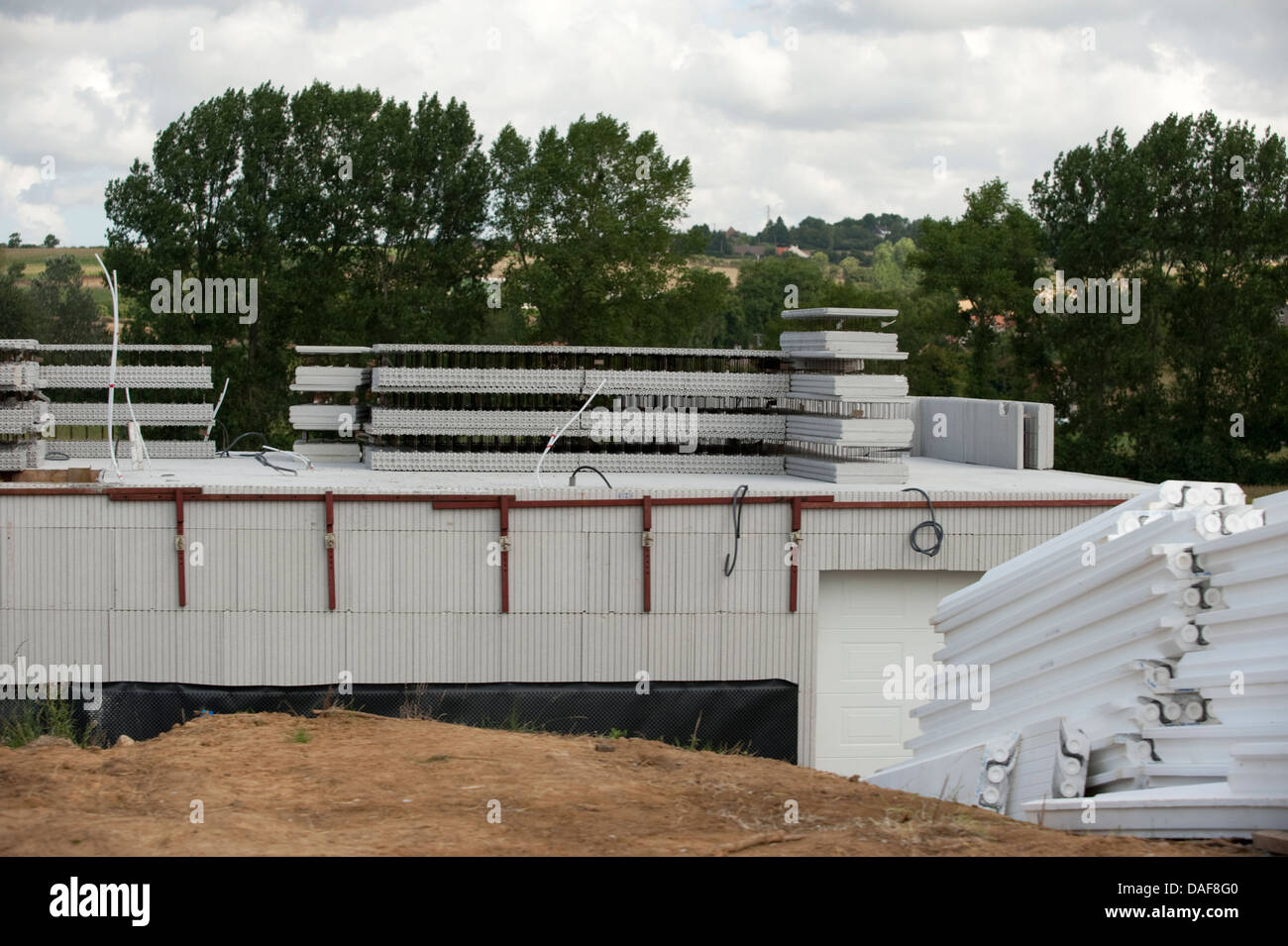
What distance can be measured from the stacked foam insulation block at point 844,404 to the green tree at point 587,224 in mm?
36494

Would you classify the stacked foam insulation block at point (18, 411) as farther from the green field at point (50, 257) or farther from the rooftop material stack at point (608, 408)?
the green field at point (50, 257)

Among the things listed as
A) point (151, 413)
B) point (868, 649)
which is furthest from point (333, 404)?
point (868, 649)

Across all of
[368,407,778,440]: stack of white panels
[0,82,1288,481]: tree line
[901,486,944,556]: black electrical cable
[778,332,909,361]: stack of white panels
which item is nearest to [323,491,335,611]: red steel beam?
[368,407,778,440]: stack of white panels

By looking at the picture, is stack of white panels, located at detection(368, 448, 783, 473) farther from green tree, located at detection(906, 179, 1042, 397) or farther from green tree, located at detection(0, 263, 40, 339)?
green tree, located at detection(0, 263, 40, 339)

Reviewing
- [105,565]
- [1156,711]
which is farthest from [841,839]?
[105,565]

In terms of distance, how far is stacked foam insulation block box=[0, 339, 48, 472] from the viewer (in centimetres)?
2511

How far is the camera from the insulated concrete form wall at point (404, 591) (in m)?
21.7

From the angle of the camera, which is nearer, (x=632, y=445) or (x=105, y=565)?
(x=105, y=565)

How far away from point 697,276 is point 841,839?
61.6 m

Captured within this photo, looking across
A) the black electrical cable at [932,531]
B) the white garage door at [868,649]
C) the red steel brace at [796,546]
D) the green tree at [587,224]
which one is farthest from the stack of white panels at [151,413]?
the green tree at [587,224]
